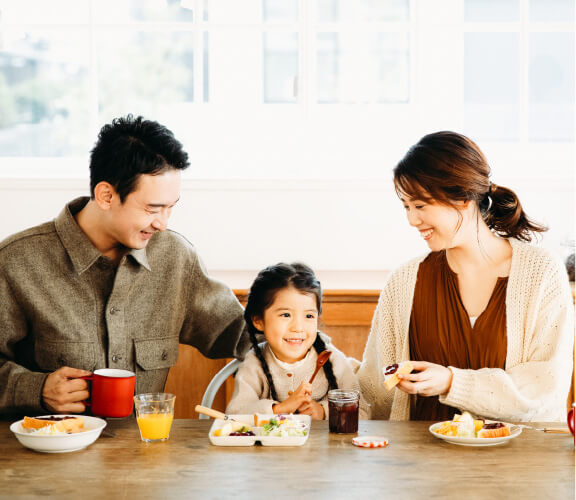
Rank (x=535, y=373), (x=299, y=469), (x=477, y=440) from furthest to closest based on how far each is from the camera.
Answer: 1. (x=535, y=373)
2. (x=477, y=440)
3. (x=299, y=469)

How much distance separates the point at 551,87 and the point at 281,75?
1.19 meters

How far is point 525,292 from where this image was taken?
2.02 metres

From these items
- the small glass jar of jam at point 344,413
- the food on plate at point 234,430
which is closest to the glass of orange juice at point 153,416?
the food on plate at point 234,430

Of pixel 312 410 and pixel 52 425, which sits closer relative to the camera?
pixel 52 425

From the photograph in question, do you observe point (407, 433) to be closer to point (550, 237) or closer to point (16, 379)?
point (16, 379)

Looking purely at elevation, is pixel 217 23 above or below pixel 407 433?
above

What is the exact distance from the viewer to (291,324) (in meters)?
2.18

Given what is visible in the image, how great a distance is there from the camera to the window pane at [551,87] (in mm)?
3471

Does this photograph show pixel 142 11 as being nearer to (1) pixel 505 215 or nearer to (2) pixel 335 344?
(2) pixel 335 344

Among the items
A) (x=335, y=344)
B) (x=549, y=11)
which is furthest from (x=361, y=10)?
(x=335, y=344)

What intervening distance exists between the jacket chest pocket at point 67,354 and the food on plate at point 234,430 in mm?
514

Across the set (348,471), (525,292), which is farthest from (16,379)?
(525,292)

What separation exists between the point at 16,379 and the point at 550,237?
225cm

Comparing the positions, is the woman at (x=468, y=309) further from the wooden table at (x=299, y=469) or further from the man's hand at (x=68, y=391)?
the man's hand at (x=68, y=391)
